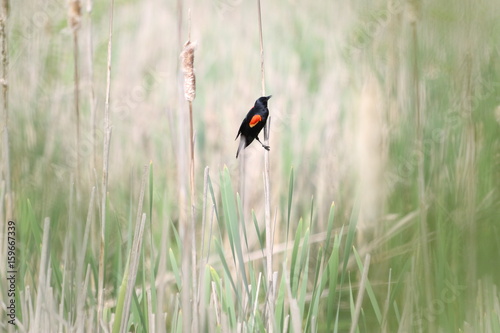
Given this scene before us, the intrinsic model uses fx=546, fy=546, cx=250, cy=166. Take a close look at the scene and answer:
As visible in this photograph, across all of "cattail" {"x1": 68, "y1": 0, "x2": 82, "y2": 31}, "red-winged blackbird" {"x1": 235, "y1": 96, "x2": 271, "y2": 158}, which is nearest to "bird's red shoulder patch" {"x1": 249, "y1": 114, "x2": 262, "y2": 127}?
"red-winged blackbird" {"x1": 235, "y1": 96, "x2": 271, "y2": 158}

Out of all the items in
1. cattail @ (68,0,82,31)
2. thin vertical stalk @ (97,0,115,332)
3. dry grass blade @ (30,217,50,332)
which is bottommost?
dry grass blade @ (30,217,50,332)

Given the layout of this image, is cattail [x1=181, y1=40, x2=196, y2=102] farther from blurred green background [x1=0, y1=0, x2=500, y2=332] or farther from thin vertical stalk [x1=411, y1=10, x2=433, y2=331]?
thin vertical stalk [x1=411, y1=10, x2=433, y2=331]

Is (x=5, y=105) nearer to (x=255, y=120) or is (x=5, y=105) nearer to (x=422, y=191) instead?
(x=255, y=120)

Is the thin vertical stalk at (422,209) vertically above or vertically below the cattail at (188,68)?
below

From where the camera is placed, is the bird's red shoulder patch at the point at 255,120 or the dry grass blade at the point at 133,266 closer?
the dry grass blade at the point at 133,266

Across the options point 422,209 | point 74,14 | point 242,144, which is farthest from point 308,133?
point 74,14

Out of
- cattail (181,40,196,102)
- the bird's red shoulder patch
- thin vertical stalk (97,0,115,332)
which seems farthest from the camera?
the bird's red shoulder patch

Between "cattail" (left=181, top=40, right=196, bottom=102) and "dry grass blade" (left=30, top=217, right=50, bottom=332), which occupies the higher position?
"cattail" (left=181, top=40, right=196, bottom=102)

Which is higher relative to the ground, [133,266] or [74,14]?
[74,14]

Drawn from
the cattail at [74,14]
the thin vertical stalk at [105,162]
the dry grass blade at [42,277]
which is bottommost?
the dry grass blade at [42,277]

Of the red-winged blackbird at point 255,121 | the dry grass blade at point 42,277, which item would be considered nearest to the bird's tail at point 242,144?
Answer: the red-winged blackbird at point 255,121

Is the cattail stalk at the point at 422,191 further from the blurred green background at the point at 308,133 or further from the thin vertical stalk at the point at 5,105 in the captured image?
the thin vertical stalk at the point at 5,105

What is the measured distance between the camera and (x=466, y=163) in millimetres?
958

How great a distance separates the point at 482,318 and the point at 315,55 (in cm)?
63
